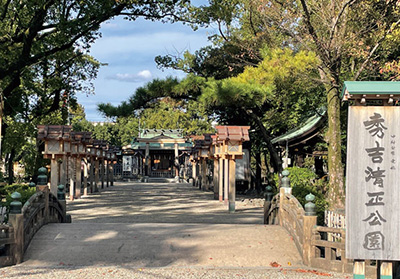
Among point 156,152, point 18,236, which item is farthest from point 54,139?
point 156,152

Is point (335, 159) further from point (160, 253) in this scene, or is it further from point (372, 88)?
point (372, 88)

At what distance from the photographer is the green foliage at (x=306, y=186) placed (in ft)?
39.7

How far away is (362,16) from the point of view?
14594mm

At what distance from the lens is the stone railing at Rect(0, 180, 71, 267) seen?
8570 millimetres

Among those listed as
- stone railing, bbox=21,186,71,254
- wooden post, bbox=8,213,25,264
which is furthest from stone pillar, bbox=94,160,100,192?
wooden post, bbox=8,213,25,264

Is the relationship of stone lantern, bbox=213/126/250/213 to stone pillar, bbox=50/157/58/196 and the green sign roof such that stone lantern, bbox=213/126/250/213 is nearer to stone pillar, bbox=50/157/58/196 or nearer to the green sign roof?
stone pillar, bbox=50/157/58/196

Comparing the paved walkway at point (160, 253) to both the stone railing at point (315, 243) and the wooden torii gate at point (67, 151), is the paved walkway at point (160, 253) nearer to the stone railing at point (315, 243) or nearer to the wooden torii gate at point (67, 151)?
the stone railing at point (315, 243)

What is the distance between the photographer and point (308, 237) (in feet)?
28.6

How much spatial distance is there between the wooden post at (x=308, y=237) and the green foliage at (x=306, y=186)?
3019 millimetres

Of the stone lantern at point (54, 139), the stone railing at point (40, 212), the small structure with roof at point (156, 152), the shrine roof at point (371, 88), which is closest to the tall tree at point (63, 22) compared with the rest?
the stone lantern at point (54, 139)

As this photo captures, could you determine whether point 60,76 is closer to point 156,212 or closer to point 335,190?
point 156,212

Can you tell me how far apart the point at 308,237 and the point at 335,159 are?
14.9 ft

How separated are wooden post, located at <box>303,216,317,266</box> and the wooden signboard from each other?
7.31 ft

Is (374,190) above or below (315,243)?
above
